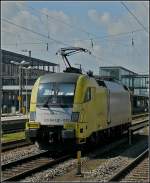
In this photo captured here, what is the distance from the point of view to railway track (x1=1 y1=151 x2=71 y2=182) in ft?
42.5

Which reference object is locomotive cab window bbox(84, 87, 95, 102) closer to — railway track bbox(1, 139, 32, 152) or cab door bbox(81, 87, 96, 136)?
cab door bbox(81, 87, 96, 136)

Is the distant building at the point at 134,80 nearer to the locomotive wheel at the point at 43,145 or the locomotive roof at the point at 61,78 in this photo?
the locomotive roof at the point at 61,78

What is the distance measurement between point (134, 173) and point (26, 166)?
3426mm

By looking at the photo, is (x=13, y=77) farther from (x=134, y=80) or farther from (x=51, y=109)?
(x=51, y=109)

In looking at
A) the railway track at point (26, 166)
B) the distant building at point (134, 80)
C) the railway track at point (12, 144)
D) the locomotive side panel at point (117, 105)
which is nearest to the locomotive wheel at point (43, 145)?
the railway track at point (26, 166)

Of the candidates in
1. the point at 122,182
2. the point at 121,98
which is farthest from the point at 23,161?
the point at 121,98

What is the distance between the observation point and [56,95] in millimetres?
18266

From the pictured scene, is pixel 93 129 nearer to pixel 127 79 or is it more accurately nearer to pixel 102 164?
pixel 102 164

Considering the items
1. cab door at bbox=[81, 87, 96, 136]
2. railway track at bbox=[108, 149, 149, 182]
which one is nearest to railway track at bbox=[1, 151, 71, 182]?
cab door at bbox=[81, 87, 96, 136]

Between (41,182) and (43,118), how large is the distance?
19.4 feet

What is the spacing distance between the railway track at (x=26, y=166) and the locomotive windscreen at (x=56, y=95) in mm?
1871

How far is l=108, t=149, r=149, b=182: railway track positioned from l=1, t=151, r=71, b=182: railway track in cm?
242

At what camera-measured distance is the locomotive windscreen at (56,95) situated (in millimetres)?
18000

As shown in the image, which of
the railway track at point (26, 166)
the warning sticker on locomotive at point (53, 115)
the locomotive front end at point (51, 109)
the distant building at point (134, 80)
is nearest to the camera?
the railway track at point (26, 166)
